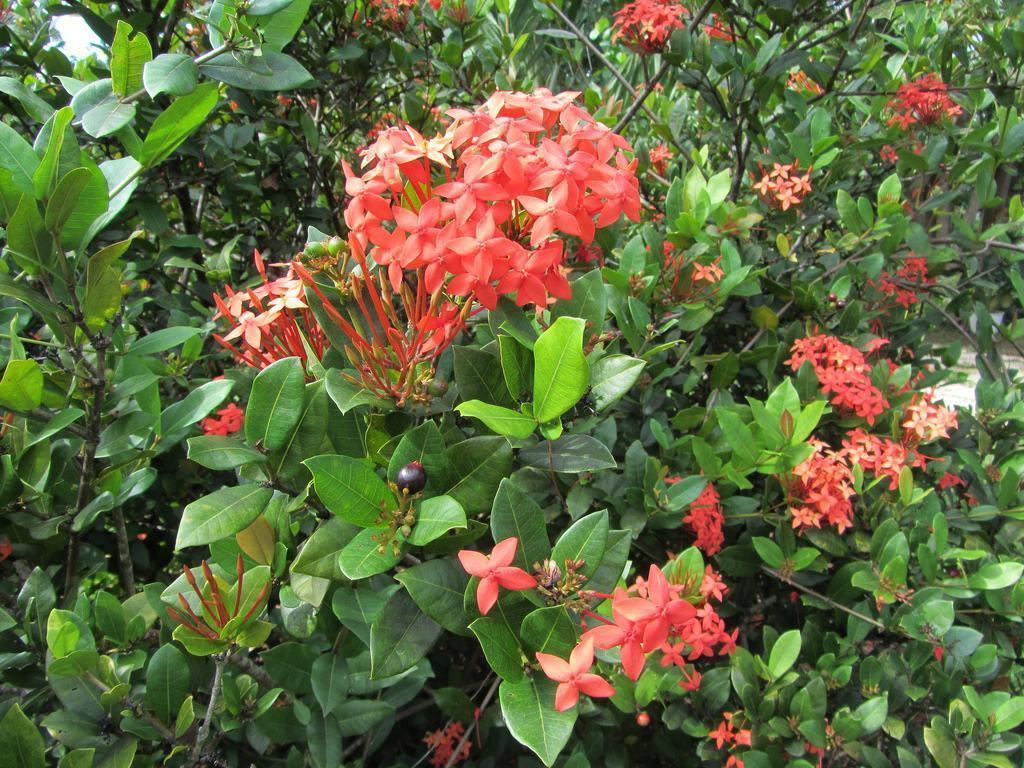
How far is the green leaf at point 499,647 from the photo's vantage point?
728 mm

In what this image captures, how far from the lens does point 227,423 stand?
1.56m

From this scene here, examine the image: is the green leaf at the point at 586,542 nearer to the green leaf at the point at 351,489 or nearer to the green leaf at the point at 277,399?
the green leaf at the point at 351,489

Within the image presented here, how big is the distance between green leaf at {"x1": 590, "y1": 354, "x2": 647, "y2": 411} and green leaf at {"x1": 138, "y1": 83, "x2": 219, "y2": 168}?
2.28 ft

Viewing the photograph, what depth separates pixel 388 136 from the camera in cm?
93

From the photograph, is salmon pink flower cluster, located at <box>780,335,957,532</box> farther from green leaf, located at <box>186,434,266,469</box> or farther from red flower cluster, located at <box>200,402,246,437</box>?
red flower cluster, located at <box>200,402,246,437</box>

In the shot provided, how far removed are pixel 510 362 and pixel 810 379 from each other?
Answer: 1.15m

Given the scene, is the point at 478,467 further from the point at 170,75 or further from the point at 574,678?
the point at 170,75

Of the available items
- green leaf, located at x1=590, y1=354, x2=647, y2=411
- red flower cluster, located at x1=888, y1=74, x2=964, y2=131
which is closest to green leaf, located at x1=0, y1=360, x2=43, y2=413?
green leaf, located at x1=590, y1=354, x2=647, y2=411

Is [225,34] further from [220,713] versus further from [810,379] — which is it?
[810,379]

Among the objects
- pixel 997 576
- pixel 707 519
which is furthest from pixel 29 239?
pixel 997 576

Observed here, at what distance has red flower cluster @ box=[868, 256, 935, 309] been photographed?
2137 millimetres

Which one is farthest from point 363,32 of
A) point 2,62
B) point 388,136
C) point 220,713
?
point 220,713

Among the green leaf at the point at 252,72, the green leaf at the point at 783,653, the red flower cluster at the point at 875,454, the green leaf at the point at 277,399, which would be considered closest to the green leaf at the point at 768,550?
the green leaf at the point at 783,653

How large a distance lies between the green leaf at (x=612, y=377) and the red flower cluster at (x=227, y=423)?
0.97 meters
